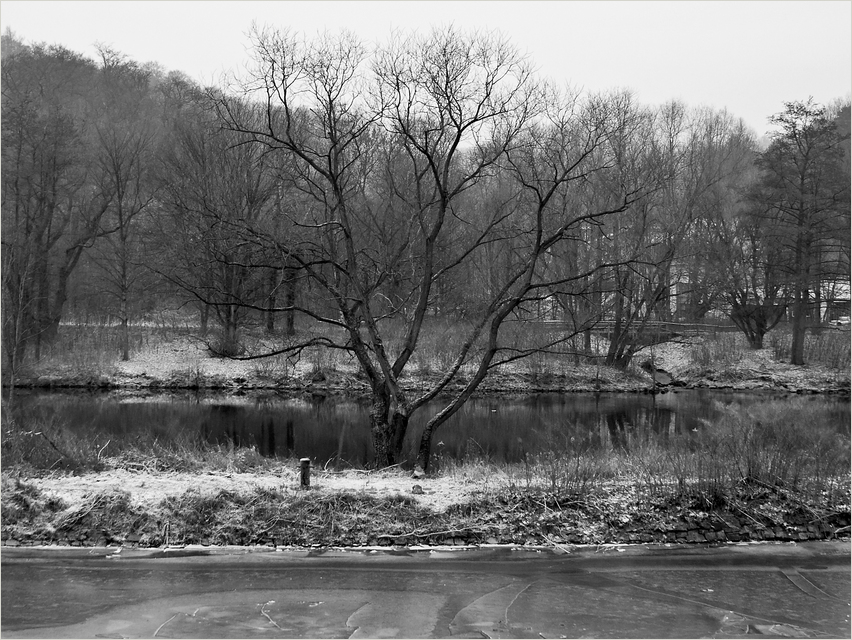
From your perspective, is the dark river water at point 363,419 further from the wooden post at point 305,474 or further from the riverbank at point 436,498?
the wooden post at point 305,474

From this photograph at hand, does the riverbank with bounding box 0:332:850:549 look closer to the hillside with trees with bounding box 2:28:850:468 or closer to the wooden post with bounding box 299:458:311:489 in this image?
the wooden post with bounding box 299:458:311:489

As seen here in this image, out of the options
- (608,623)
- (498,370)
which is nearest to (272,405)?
(498,370)

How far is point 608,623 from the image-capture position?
280 inches

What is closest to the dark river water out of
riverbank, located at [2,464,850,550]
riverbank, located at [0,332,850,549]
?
riverbank, located at [0,332,850,549]

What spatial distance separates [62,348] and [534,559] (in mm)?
30241

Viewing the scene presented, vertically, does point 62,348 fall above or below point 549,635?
above

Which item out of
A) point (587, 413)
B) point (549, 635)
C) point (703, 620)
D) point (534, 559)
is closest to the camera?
point (549, 635)

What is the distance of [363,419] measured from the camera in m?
24.9

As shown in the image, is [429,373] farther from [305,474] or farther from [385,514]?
→ [385,514]

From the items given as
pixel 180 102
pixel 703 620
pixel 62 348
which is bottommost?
pixel 703 620

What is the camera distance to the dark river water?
19.0 meters

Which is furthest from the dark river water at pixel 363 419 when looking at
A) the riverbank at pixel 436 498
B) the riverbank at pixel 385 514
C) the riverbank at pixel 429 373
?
the riverbank at pixel 385 514

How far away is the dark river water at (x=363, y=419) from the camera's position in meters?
19.0

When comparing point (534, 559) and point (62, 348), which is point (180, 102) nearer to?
point (62, 348)
